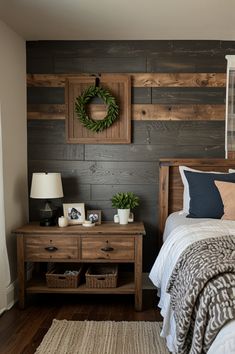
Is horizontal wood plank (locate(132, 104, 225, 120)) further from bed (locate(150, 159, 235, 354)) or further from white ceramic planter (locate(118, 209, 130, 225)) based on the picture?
white ceramic planter (locate(118, 209, 130, 225))

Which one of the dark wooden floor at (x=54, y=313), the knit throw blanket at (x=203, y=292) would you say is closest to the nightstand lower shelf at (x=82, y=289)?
the dark wooden floor at (x=54, y=313)

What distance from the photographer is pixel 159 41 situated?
3393 millimetres

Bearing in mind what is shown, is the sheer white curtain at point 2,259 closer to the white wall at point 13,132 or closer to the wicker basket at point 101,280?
the white wall at point 13,132

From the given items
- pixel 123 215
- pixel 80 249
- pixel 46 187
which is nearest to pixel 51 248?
pixel 80 249

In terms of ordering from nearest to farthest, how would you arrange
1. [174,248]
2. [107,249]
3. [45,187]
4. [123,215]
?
[174,248] → [107,249] → [45,187] → [123,215]

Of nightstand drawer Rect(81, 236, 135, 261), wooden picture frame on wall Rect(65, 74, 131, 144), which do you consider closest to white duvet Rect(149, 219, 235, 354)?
nightstand drawer Rect(81, 236, 135, 261)

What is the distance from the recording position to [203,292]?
61.4 inches

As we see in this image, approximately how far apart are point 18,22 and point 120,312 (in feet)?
8.50

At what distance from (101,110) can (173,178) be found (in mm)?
967

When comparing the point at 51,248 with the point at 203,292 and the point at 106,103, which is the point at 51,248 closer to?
the point at 106,103

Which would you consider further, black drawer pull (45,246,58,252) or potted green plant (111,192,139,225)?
potted green plant (111,192,139,225)

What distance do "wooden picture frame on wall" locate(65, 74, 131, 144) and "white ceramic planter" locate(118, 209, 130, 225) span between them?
700 mm

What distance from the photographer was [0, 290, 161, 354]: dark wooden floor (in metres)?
2.49

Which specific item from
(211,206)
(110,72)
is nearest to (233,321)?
(211,206)
